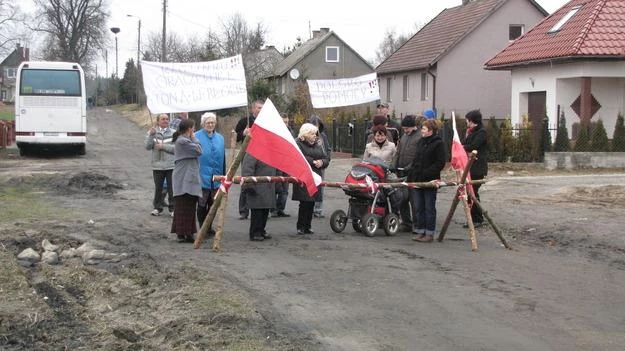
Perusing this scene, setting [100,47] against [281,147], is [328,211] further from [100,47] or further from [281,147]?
[100,47]

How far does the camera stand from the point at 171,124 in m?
13.8

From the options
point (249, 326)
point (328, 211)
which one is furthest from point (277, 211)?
point (249, 326)

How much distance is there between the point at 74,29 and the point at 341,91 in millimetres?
70782

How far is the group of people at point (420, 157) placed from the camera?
11.5m

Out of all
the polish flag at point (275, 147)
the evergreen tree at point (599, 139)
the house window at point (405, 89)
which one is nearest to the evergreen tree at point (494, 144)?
the evergreen tree at point (599, 139)

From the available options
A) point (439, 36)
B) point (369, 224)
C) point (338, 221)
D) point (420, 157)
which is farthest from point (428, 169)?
point (439, 36)

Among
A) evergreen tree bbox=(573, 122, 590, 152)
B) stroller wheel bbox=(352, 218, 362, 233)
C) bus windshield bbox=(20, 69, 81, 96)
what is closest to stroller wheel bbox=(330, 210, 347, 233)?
stroller wheel bbox=(352, 218, 362, 233)

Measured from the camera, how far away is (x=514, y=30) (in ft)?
138

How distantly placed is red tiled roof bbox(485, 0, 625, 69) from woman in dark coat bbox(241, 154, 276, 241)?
1661 centimetres

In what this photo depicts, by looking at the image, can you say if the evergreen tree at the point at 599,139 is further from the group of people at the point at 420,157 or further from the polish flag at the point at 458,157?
the polish flag at the point at 458,157

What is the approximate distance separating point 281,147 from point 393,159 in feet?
8.46

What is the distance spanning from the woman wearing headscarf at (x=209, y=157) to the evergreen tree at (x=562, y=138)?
14679mm

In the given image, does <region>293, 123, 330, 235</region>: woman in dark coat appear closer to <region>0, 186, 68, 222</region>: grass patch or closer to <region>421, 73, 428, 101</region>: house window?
<region>0, 186, 68, 222</region>: grass patch

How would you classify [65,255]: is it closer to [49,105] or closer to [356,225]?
[356,225]
